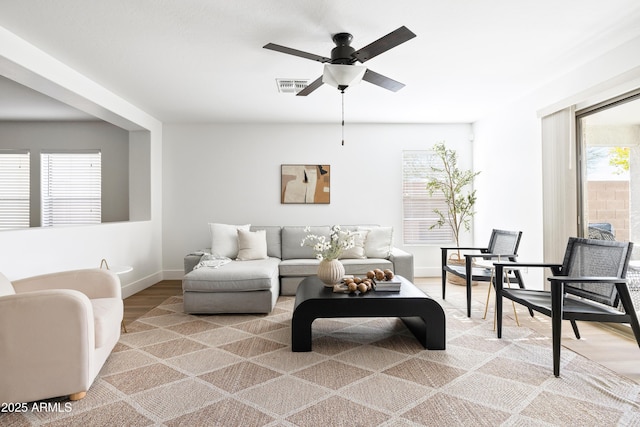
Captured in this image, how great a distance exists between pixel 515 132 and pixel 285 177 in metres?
3.29

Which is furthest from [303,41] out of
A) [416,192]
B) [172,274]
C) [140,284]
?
[172,274]

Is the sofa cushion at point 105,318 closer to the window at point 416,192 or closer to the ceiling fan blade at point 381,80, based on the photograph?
the ceiling fan blade at point 381,80

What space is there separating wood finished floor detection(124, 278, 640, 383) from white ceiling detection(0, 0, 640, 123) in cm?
250

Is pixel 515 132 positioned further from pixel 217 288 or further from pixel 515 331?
pixel 217 288

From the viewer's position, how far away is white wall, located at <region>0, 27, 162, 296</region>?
9.37 ft

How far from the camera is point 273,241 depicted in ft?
16.7

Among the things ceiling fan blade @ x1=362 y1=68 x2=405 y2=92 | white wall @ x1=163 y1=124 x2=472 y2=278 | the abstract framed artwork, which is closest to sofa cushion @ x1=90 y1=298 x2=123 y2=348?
ceiling fan blade @ x1=362 y1=68 x2=405 y2=92

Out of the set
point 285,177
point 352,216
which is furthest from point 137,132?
point 352,216

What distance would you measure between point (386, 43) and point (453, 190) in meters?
3.52

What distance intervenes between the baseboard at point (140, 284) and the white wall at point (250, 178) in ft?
0.77

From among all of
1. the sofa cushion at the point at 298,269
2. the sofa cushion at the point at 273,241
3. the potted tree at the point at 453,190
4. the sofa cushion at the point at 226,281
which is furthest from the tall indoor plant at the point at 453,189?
the sofa cushion at the point at 226,281

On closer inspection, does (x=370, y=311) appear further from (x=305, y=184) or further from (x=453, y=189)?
(x=453, y=189)

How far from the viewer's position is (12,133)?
17.6 feet

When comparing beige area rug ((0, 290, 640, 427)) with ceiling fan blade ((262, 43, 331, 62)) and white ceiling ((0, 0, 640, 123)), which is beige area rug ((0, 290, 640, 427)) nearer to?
ceiling fan blade ((262, 43, 331, 62))
